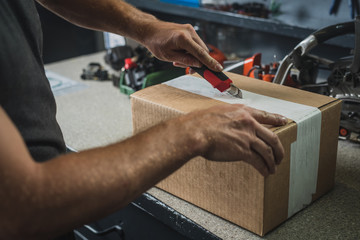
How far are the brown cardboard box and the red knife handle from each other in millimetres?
36

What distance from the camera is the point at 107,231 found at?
996 mm

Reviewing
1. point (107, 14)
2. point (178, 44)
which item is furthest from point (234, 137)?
point (107, 14)

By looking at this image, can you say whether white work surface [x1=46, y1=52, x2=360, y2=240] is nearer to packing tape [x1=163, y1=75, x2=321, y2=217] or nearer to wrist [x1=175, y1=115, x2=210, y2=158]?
packing tape [x1=163, y1=75, x2=321, y2=217]

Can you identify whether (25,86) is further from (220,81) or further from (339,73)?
(339,73)

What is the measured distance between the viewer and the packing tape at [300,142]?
726mm

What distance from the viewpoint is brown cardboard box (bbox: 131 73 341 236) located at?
0.70 meters

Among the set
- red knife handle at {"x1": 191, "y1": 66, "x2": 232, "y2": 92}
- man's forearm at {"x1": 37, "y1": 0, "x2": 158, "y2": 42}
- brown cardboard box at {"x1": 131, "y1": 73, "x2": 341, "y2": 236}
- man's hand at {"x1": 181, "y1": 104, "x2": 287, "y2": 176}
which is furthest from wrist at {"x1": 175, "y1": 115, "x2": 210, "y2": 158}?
man's forearm at {"x1": 37, "y1": 0, "x2": 158, "y2": 42}

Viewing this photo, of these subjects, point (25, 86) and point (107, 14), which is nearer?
point (25, 86)

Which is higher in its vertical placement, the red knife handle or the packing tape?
the red knife handle

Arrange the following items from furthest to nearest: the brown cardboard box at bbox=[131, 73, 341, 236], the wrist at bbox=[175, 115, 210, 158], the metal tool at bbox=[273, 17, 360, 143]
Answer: the metal tool at bbox=[273, 17, 360, 143] < the brown cardboard box at bbox=[131, 73, 341, 236] < the wrist at bbox=[175, 115, 210, 158]

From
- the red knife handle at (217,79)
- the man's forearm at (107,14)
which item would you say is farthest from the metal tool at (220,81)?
the man's forearm at (107,14)

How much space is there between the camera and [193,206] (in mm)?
812

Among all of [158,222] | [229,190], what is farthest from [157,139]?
[158,222]

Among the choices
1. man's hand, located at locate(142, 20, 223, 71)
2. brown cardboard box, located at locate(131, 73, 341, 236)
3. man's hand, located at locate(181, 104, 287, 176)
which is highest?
man's hand, located at locate(142, 20, 223, 71)
